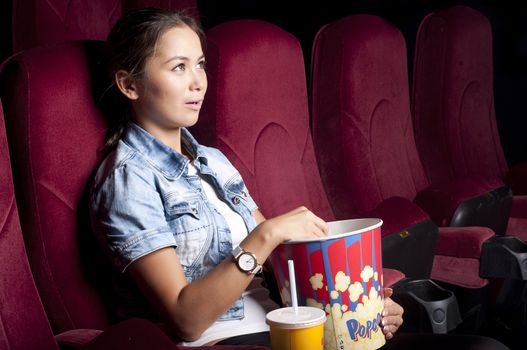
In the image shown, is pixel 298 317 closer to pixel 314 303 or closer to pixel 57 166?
pixel 314 303

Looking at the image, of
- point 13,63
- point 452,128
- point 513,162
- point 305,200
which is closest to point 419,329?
point 305,200

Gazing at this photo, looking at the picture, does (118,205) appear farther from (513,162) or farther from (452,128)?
(513,162)

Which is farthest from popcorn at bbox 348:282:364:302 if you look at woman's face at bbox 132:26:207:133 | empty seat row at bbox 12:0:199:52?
empty seat row at bbox 12:0:199:52

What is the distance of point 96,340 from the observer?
65cm

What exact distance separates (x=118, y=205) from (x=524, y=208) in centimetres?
117

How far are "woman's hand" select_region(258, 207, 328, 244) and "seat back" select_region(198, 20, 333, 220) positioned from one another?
0.39 metres

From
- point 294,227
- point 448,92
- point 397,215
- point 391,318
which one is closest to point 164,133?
point 294,227

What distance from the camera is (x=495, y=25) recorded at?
2.37m

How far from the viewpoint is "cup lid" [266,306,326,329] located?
2.23 ft

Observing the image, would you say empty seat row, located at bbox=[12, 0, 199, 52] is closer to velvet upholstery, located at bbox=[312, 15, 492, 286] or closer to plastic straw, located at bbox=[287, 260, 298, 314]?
velvet upholstery, located at bbox=[312, 15, 492, 286]

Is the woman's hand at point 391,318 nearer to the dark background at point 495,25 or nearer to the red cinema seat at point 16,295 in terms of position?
the red cinema seat at point 16,295

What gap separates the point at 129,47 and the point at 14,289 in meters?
0.33

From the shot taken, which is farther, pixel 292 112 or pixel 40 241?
pixel 292 112

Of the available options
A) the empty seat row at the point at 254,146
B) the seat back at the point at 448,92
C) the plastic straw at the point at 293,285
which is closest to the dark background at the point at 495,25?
the seat back at the point at 448,92
